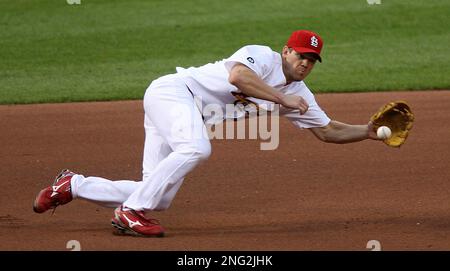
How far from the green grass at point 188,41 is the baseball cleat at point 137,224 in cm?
611

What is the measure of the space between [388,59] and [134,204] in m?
8.96

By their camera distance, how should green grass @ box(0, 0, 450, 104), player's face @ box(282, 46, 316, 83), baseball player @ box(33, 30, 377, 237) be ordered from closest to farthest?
baseball player @ box(33, 30, 377, 237) < player's face @ box(282, 46, 316, 83) < green grass @ box(0, 0, 450, 104)

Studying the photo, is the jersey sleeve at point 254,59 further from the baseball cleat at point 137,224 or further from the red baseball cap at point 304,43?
the baseball cleat at point 137,224

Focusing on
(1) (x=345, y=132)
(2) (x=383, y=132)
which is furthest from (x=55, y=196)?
(2) (x=383, y=132)

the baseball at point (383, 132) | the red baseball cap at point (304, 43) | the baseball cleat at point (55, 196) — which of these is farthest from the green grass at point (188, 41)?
the red baseball cap at point (304, 43)

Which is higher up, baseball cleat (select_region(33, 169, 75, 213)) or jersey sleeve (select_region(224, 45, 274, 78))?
jersey sleeve (select_region(224, 45, 274, 78))

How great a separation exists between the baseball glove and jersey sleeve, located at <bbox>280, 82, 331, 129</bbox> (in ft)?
1.20

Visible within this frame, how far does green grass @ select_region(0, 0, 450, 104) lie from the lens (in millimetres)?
13469

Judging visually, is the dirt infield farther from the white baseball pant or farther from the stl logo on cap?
the stl logo on cap

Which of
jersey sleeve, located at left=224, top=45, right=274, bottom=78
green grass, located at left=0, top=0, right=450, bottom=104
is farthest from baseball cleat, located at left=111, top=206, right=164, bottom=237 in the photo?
green grass, located at left=0, top=0, right=450, bottom=104

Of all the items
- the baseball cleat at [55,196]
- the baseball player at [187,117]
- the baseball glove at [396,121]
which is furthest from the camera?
the baseball glove at [396,121]

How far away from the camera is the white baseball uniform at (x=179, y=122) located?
6379mm

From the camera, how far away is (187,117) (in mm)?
6477

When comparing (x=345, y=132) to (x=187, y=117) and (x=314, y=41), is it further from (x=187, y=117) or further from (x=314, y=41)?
(x=187, y=117)
